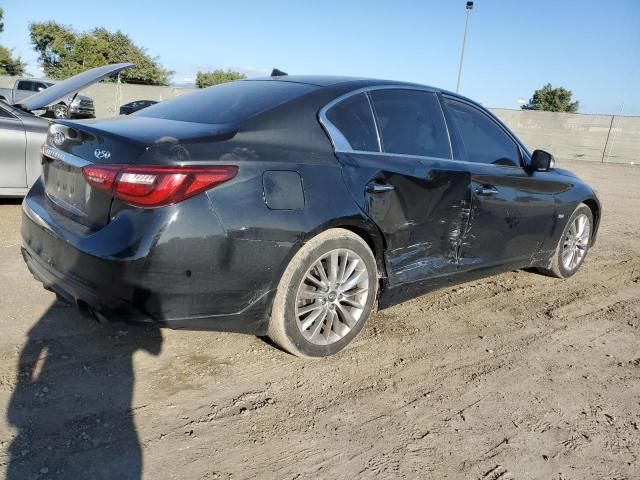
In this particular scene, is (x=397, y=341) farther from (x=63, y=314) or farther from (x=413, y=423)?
(x=63, y=314)

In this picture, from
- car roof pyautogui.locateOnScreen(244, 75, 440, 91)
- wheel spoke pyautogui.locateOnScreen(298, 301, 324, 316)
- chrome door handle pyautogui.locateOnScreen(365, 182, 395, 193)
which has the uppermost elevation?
car roof pyautogui.locateOnScreen(244, 75, 440, 91)

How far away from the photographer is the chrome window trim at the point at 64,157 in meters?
2.72

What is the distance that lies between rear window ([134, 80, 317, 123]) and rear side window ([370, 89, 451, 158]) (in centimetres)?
54

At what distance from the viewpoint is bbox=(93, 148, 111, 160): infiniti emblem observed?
8.54 ft

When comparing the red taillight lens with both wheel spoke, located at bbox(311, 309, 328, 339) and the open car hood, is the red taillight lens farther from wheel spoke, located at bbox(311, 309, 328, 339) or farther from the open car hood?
the open car hood

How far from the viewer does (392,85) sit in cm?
366

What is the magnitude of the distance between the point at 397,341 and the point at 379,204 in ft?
3.10

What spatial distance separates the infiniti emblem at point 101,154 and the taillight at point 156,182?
3.6 inches

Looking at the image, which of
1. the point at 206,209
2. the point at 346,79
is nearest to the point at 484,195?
the point at 346,79

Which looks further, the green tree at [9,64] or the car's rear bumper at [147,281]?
the green tree at [9,64]

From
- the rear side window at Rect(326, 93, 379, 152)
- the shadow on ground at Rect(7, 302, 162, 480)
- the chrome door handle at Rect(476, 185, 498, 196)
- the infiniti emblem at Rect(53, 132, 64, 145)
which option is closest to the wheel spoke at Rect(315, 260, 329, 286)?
the rear side window at Rect(326, 93, 379, 152)

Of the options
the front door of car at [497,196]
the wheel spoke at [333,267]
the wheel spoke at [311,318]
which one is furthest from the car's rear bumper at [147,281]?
the front door of car at [497,196]

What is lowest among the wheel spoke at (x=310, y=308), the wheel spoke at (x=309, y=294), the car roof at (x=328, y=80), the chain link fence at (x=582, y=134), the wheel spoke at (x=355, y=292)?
the chain link fence at (x=582, y=134)

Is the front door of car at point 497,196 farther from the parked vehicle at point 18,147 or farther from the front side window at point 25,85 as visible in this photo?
the front side window at point 25,85
